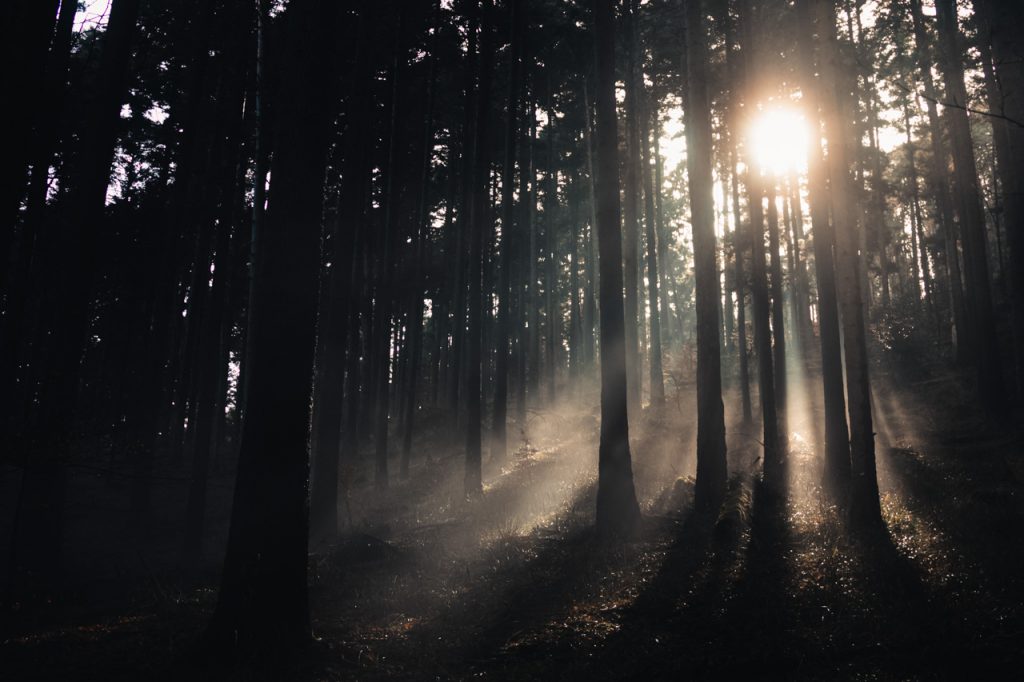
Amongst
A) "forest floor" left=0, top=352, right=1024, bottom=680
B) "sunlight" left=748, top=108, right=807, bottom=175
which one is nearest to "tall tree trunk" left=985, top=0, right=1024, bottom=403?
"forest floor" left=0, top=352, right=1024, bottom=680

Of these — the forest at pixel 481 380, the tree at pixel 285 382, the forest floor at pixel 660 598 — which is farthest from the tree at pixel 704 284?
the tree at pixel 285 382

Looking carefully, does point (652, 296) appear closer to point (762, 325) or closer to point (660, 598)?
point (762, 325)

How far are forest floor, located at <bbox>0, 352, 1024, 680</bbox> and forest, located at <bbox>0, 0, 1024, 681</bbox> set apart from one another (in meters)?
0.06

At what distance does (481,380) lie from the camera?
17594mm

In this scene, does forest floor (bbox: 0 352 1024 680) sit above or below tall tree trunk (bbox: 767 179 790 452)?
below

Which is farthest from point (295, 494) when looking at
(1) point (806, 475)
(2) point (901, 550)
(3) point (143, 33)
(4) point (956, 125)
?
(4) point (956, 125)

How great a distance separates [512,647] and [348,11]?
52.7ft

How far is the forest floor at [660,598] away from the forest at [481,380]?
0.20 feet

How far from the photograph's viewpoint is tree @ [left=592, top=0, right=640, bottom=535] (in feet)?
33.6

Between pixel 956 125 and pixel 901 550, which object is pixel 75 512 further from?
pixel 956 125

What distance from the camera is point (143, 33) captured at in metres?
16.5

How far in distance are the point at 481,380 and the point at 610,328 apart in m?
7.52

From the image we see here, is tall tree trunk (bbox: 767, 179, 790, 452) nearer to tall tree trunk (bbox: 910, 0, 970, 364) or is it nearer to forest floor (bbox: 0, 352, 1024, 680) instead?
forest floor (bbox: 0, 352, 1024, 680)

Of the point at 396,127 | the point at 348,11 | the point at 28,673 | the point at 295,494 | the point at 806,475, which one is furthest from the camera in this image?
the point at 396,127
